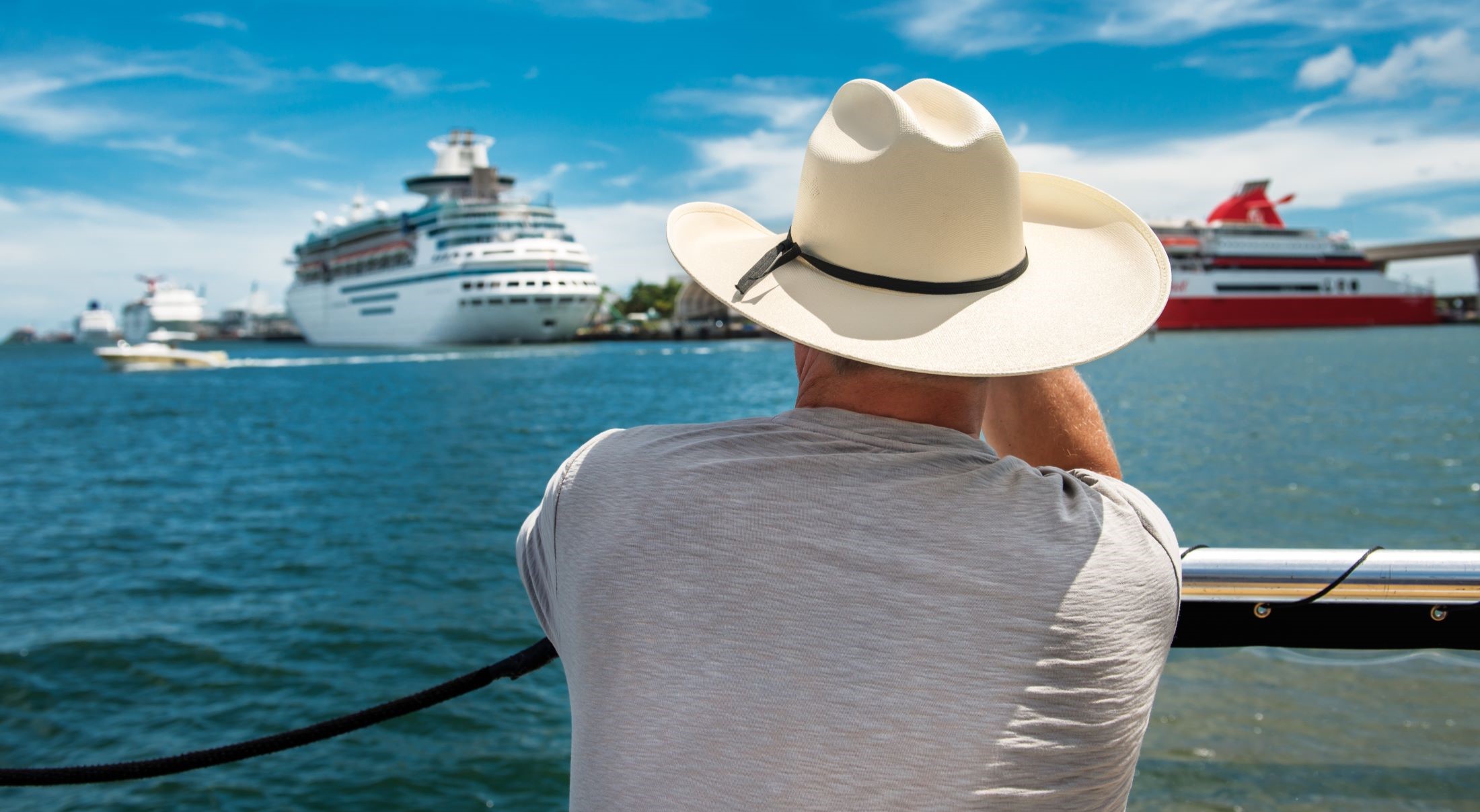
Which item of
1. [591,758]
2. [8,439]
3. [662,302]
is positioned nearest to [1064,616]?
[591,758]

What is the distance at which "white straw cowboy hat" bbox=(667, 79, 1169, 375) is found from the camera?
3.03 feet

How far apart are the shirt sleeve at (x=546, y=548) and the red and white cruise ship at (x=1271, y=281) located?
59.9 metres

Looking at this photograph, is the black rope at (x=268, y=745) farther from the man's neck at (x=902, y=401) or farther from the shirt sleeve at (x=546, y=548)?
the man's neck at (x=902, y=401)

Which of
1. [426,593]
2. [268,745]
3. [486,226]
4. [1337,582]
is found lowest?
[426,593]

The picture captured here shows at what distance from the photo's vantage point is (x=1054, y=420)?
1.20m

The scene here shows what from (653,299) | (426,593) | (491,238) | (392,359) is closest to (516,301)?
(491,238)

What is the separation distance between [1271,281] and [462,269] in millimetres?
47453

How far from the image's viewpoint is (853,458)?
874 mm

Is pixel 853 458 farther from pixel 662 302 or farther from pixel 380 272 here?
pixel 662 302

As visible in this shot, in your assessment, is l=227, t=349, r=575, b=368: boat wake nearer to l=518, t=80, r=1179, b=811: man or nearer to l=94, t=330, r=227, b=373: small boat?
l=94, t=330, r=227, b=373: small boat

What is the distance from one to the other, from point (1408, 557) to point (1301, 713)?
345 cm

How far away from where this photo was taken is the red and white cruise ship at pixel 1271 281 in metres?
56.1

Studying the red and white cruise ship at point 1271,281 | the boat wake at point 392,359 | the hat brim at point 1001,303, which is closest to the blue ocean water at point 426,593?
the hat brim at point 1001,303

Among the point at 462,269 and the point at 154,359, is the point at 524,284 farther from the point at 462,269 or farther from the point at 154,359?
the point at 154,359
